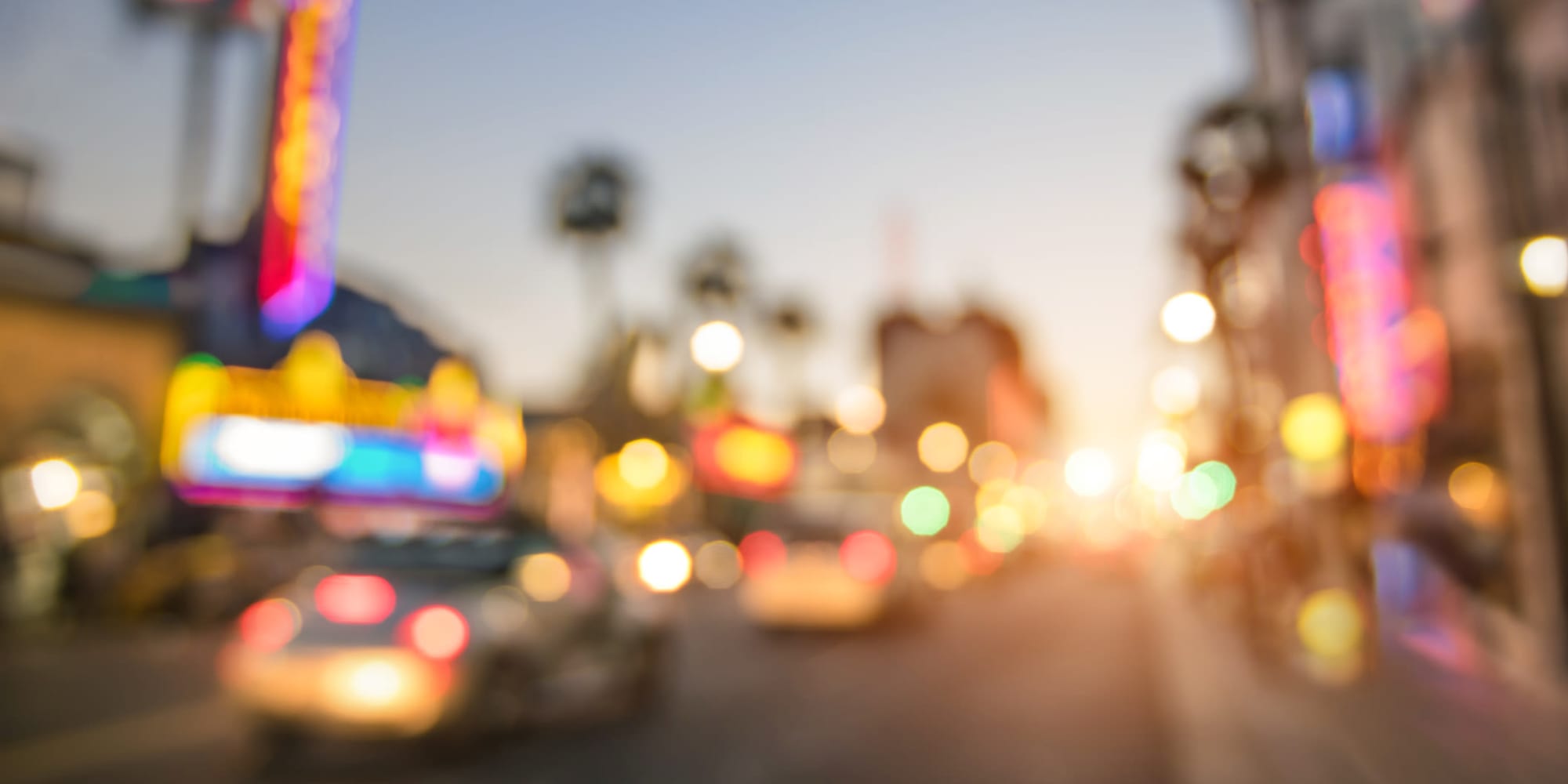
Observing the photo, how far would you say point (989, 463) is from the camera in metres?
113

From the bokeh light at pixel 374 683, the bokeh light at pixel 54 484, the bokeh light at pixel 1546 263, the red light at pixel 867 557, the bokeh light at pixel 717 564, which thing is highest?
the bokeh light at pixel 1546 263

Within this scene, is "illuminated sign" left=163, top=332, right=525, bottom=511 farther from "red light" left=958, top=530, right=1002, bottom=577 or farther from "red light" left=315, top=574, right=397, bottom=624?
"red light" left=315, top=574, right=397, bottom=624

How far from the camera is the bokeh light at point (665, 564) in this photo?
3111cm

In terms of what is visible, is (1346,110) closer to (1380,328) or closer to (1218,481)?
(1380,328)

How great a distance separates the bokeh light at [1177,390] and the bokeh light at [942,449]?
48.7 meters

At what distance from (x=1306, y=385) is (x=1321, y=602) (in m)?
14.7

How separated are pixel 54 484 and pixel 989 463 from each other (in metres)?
98.4

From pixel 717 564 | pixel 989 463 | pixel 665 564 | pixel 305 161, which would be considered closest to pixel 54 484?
pixel 305 161

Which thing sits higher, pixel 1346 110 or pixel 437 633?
pixel 1346 110

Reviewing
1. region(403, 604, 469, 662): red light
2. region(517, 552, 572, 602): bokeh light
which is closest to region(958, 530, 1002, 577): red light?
region(517, 552, 572, 602): bokeh light

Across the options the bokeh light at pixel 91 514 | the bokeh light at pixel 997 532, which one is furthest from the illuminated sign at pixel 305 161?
the bokeh light at pixel 997 532

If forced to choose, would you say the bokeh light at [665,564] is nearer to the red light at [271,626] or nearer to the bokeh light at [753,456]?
the bokeh light at [753,456]

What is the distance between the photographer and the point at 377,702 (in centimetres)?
693

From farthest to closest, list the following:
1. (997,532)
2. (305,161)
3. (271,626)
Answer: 1. (997,532)
2. (305,161)
3. (271,626)
